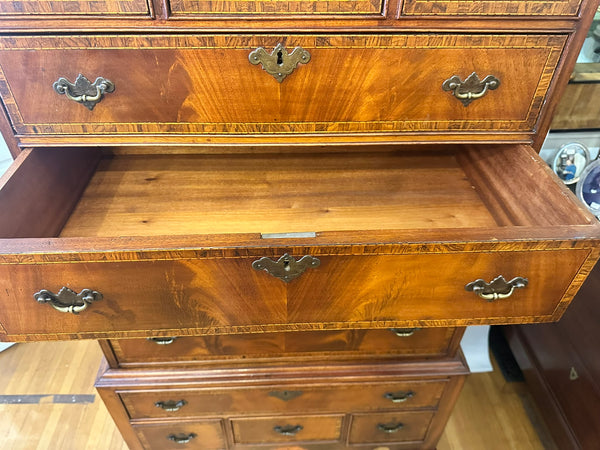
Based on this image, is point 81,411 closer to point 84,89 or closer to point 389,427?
point 389,427

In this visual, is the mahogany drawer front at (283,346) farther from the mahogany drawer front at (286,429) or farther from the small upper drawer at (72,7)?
the small upper drawer at (72,7)

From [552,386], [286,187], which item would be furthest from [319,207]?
[552,386]

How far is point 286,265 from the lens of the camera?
0.65 metres

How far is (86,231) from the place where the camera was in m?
0.81

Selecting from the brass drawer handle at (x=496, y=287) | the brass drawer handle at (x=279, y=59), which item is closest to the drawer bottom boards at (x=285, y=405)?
the brass drawer handle at (x=496, y=287)

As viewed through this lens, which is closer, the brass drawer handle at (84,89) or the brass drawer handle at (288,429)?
the brass drawer handle at (84,89)

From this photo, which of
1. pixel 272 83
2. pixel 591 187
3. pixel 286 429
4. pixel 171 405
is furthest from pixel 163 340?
pixel 591 187

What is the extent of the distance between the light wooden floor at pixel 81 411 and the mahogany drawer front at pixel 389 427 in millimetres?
178

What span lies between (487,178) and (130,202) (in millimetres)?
699

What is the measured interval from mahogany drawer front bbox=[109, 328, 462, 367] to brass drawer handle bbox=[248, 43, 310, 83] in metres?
0.49

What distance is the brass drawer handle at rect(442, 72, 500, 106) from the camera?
2.38 ft

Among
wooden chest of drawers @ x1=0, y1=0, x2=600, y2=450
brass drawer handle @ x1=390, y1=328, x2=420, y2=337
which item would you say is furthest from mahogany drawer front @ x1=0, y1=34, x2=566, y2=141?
brass drawer handle @ x1=390, y1=328, x2=420, y2=337

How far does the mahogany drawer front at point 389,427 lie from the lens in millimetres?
1075

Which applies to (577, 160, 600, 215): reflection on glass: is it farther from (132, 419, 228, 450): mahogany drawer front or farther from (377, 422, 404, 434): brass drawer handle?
(132, 419, 228, 450): mahogany drawer front
